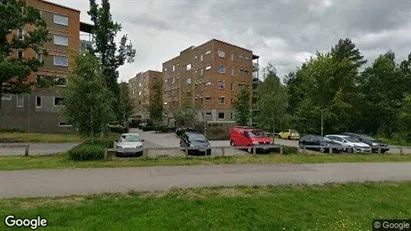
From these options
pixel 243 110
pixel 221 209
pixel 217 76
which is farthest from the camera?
pixel 217 76

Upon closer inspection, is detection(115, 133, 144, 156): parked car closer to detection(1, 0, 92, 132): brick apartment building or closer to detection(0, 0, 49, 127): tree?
detection(0, 0, 49, 127): tree

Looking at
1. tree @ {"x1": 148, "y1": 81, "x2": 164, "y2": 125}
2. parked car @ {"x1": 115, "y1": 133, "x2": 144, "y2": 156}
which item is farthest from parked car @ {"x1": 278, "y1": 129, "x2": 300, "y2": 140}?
tree @ {"x1": 148, "y1": 81, "x2": 164, "y2": 125}

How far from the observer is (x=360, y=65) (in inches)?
2099

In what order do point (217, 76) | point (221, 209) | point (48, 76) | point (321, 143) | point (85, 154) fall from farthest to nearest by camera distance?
point (217, 76), point (48, 76), point (321, 143), point (85, 154), point (221, 209)

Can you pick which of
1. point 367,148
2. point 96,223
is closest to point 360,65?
point 367,148

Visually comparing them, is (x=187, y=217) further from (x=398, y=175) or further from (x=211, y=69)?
(x=211, y=69)

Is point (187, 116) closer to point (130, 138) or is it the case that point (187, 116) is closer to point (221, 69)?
point (221, 69)

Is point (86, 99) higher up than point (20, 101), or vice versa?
point (20, 101)

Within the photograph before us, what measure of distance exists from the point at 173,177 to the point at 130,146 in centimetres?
859

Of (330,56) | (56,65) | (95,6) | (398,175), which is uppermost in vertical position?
(95,6)

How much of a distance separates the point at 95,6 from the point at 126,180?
36643 mm

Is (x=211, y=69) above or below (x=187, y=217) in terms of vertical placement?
above

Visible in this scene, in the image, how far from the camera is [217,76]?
54.4 meters

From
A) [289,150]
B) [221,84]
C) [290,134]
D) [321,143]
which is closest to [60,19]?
[221,84]
